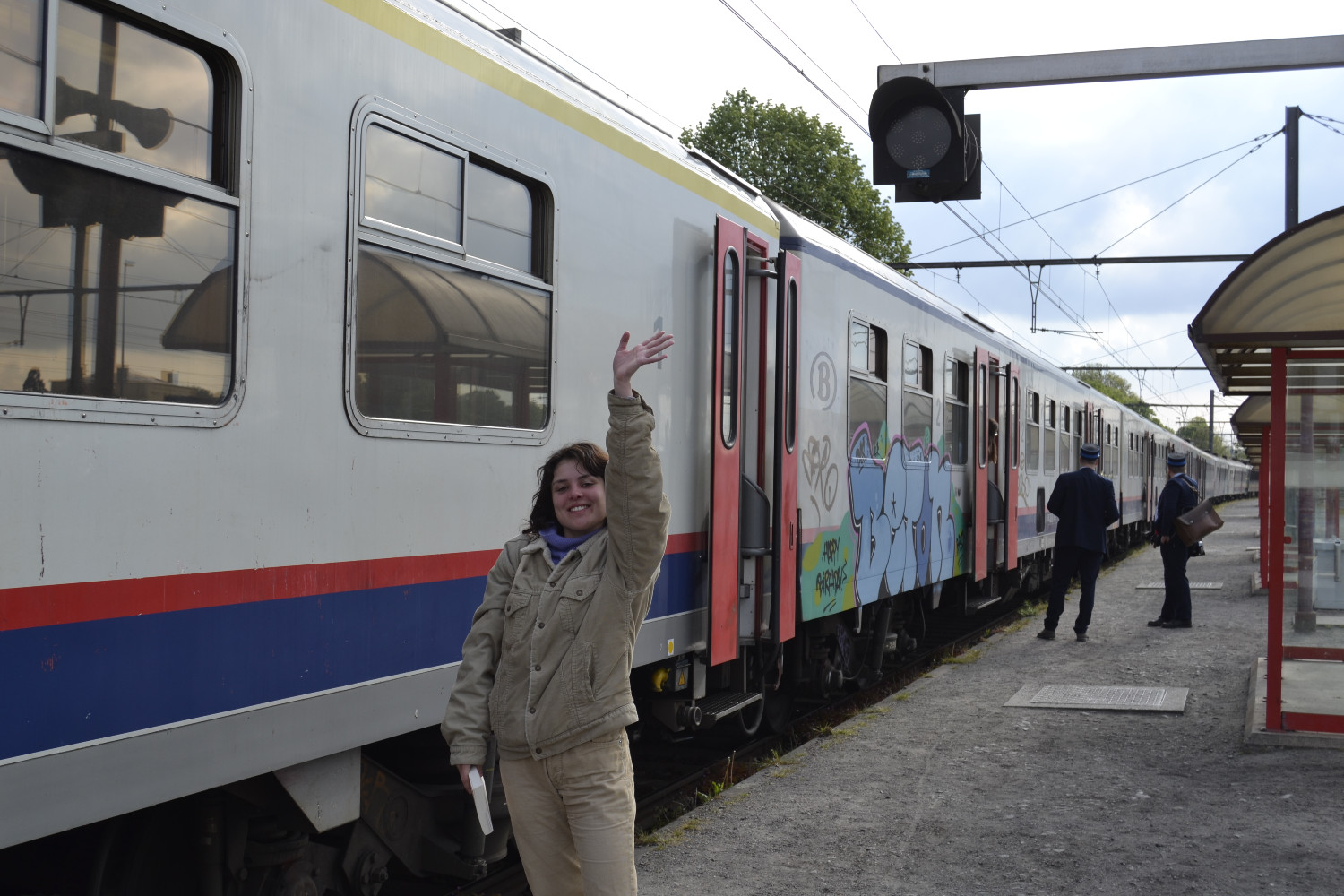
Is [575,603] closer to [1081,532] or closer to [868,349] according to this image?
[868,349]

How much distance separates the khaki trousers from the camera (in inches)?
124

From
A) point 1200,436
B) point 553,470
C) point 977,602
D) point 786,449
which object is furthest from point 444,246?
point 1200,436

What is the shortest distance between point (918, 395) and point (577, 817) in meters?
7.37

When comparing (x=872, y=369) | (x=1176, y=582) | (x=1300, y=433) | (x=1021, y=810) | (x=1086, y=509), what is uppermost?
(x=872, y=369)

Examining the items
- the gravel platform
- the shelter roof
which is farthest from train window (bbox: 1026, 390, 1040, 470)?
the shelter roof

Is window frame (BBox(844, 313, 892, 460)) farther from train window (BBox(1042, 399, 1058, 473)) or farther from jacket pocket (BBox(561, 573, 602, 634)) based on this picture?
train window (BBox(1042, 399, 1058, 473))

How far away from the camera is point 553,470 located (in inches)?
131

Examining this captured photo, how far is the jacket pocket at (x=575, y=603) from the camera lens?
10.4 feet

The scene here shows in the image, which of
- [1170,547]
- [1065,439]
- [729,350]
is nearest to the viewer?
[729,350]

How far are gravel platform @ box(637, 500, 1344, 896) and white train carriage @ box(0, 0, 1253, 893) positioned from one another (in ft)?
2.92

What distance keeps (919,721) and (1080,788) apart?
190 cm

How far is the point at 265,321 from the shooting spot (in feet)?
11.2

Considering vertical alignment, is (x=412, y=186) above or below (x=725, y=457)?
above

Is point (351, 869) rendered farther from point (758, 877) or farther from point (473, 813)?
point (758, 877)
